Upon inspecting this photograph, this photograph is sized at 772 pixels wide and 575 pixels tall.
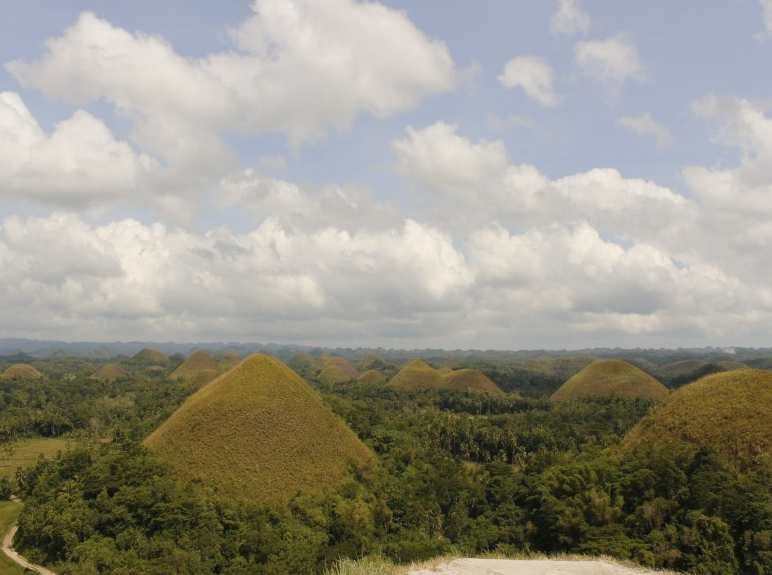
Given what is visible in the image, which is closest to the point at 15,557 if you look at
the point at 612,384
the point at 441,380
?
the point at 612,384

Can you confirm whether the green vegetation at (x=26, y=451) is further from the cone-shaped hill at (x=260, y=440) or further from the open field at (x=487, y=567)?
the open field at (x=487, y=567)

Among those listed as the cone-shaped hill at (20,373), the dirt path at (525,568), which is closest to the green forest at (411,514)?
the dirt path at (525,568)

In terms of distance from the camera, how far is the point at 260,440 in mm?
37406

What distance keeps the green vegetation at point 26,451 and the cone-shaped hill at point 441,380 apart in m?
56.5

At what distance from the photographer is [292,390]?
141 ft

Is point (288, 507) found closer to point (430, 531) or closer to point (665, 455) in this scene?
point (430, 531)

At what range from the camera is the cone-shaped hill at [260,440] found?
3456 centimetres

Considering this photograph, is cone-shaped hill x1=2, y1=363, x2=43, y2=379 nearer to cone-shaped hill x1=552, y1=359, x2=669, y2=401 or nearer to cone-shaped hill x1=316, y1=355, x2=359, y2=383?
cone-shaped hill x1=316, y1=355, x2=359, y2=383

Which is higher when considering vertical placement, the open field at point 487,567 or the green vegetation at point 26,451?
the open field at point 487,567

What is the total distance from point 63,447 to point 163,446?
126ft

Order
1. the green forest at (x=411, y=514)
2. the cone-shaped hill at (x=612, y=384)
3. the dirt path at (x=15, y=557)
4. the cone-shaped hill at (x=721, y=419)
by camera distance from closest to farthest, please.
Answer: the green forest at (x=411, y=514)
the dirt path at (x=15, y=557)
the cone-shaped hill at (x=721, y=419)
the cone-shaped hill at (x=612, y=384)

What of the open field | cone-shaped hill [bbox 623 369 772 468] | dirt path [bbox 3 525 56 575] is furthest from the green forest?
the open field

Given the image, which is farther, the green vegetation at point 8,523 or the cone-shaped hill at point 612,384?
the cone-shaped hill at point 612,384

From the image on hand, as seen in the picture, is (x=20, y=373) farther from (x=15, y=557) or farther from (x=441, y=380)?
(x=15, y=557)
